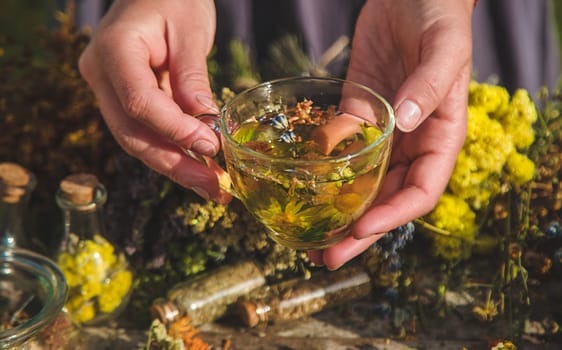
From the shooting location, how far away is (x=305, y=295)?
5.21ft

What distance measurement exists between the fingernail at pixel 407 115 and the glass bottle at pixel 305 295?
44 cm

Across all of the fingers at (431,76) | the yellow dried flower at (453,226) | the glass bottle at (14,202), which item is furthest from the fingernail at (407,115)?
the glass bottle at (14,202)

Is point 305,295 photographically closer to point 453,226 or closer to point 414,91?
point 453,226

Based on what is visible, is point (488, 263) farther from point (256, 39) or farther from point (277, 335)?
point (256, 39)

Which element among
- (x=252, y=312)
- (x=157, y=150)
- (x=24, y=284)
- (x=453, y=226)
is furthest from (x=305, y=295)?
(x=24, y=284)

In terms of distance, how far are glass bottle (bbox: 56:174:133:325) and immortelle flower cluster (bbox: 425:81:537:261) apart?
69 centimetres

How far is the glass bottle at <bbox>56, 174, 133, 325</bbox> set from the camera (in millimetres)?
1525

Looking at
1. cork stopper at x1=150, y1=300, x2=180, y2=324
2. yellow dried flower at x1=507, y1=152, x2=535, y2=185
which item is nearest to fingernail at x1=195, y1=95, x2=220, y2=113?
cork stopper at x1=150, y1=300, x2=180, y2=324

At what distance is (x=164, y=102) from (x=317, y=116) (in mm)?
287

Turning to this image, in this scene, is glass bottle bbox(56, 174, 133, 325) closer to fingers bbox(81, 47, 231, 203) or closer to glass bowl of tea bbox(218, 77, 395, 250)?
fingers bbox(81, 47, 231, 203)

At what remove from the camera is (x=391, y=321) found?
5.17ft

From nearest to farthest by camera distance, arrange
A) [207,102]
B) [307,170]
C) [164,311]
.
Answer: [307,170] < [207,102] < [164,311]

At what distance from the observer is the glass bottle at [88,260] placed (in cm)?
153

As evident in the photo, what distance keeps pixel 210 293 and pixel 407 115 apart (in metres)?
0.58
